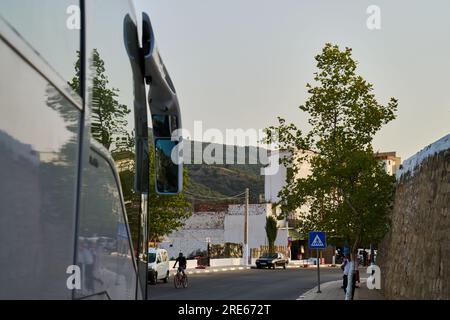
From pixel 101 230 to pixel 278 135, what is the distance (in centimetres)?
2301

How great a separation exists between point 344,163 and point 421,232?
304 inches

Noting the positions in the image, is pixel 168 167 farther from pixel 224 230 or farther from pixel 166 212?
pixel 224 230

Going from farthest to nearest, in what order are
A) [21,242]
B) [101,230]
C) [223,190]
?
[223,190] → [101,230] → [21,242]

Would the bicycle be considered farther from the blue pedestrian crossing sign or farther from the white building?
the white building

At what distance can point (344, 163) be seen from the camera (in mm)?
24000

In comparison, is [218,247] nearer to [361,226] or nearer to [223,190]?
[361,226]

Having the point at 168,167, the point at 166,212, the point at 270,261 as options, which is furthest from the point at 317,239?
the point at 270,261

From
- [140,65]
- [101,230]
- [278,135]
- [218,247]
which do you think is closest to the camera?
[101,230]

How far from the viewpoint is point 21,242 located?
1.85 metres

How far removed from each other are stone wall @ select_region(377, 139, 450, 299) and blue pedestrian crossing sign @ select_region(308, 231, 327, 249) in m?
2.27
